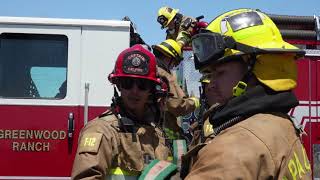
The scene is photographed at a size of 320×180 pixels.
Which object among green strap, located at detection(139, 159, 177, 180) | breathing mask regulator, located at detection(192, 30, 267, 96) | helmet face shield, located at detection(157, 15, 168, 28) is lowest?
green strap, located at detection(139, 159, 177, 180)

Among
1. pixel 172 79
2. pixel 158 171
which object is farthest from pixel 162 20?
pixel 158 171

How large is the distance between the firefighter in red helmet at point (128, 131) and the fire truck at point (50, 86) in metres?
1.43

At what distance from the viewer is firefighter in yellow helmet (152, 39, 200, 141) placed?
174 inches

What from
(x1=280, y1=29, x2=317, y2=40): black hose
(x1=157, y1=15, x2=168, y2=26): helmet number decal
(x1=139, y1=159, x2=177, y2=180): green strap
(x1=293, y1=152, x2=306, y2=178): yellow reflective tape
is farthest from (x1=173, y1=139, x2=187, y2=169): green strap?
(x1=157, y1=15, x2=168, y2=26): helmet number decal

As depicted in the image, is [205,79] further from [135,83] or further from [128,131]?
[128,131]

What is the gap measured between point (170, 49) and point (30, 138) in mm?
1528

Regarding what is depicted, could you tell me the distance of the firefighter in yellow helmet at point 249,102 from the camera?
4.67 ft

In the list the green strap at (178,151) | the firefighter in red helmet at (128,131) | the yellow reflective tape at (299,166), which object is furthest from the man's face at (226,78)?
the green strap at (178,151)

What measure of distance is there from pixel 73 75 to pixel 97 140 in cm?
202

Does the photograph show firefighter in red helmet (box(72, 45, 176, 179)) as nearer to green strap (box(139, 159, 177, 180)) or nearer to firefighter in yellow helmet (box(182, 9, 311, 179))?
green strap (box(139, 159, 177, 180))

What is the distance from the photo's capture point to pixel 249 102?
1.60m

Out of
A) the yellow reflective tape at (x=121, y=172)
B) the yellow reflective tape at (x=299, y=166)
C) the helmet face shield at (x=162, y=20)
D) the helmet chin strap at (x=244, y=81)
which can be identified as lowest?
the yellow reflective tape at (x=121, y=172)

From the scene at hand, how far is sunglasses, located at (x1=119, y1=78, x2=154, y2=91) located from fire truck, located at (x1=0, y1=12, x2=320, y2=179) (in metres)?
1.51

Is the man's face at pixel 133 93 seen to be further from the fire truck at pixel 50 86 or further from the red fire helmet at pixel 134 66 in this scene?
the fire truck at pixel 50 86
